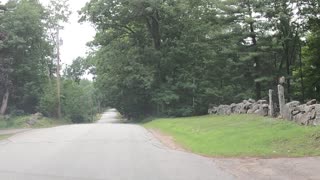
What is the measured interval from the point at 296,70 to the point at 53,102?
29729 mm

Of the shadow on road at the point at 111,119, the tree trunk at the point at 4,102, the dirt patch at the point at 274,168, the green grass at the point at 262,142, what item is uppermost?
the tree trunk at the point at 4,102

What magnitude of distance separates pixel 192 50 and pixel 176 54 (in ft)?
6.60

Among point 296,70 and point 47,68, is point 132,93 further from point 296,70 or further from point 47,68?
point 296,70

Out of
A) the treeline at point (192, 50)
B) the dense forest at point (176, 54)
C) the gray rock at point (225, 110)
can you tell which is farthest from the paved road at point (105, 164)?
the treeline at point (192, 50)

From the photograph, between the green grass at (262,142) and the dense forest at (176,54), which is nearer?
the green grass at (262,142)

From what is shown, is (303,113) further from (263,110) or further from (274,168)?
(274,168)

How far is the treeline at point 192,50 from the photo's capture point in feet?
143

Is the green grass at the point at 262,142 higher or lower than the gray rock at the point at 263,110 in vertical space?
lower

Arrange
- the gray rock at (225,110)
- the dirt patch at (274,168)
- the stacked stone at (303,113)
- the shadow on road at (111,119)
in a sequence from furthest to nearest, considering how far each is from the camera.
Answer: the shadow on road at (111,119)
the gray rock at (225,110)
the stacked stone at (303,113)
the dirt patch at (274,168)

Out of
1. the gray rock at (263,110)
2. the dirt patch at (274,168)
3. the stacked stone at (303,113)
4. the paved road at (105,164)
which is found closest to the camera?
the dirt patch at (274,168)

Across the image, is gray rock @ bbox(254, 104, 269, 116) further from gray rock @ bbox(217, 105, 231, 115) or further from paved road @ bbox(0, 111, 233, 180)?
paved road @ bbox(0, 111, 233, 180)

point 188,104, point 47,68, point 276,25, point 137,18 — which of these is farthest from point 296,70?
point 47,68

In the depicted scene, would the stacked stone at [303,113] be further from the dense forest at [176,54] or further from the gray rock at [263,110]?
the dense forest at [176,54]

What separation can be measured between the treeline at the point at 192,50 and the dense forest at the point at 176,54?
0.35 ft
